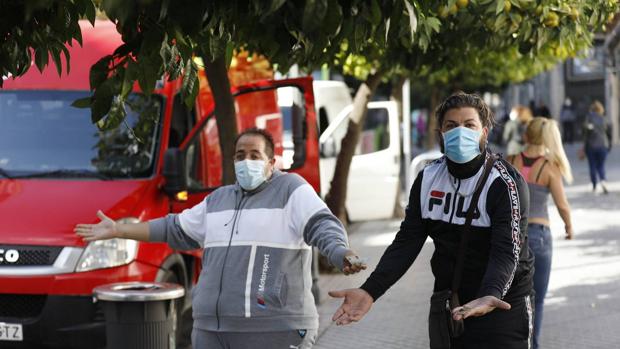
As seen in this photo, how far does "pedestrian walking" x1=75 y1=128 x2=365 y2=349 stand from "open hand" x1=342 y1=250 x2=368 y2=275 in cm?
20

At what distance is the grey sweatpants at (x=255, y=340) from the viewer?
4762 millimetres

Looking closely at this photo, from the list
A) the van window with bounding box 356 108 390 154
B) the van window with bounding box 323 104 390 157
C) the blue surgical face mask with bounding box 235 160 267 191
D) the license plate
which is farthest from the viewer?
the van window with bounding box 356 108 390 154

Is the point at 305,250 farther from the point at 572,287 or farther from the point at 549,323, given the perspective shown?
the point at 572,287

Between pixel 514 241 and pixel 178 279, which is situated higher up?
pixel 514 241

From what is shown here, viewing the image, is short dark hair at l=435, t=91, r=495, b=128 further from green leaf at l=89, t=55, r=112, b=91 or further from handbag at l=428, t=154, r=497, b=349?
green leaf at l=89, t=55, r=112, b=91

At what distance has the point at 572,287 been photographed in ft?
36.5

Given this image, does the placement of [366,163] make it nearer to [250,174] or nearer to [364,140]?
[364,140]

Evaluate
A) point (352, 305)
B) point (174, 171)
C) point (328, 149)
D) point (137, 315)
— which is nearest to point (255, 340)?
point (352, 305)

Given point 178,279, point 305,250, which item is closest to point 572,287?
point 178,279

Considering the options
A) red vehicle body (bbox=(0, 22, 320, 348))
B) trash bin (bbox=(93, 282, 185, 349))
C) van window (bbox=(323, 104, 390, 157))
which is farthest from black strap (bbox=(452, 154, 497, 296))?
van window (bbox=(323, 104, 390, 157))

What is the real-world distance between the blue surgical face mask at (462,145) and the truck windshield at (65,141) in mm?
4187

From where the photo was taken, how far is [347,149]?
501 inches

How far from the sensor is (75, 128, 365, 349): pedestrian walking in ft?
15.6

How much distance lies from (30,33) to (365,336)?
17.9 feet
